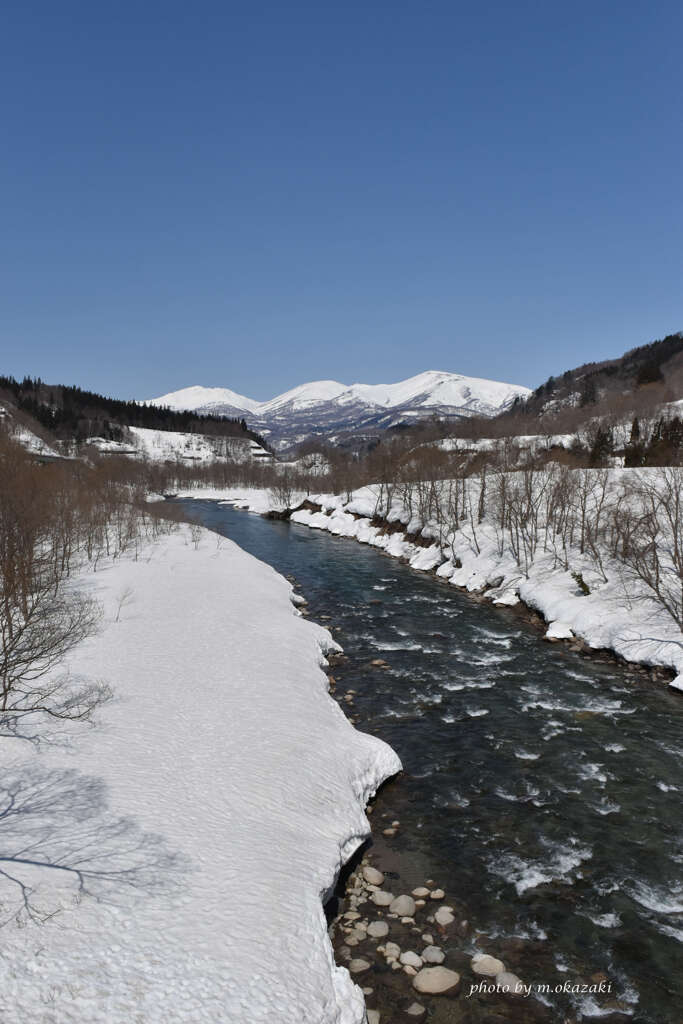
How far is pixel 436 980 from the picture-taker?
25.0ft

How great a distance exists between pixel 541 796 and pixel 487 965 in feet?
17.3

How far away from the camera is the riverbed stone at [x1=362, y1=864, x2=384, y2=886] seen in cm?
965

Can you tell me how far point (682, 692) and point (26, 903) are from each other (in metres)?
21.2

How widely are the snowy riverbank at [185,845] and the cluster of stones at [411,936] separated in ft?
2.57

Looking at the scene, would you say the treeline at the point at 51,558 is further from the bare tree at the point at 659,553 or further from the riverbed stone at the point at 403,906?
the bare tree at the point at 659,553

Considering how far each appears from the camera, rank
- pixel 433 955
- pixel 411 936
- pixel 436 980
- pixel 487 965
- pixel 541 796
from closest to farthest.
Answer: pixel 436 980, pixel 487 965, pixel 433 955, pixel 411 936, pixel 541 796

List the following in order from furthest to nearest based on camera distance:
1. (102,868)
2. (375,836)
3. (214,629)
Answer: (214,629) < (375,836) < (102,868)

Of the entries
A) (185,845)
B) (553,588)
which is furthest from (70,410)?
(185,845)

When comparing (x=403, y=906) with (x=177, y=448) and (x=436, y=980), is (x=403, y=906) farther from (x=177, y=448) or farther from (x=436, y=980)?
(x=177, y=448)

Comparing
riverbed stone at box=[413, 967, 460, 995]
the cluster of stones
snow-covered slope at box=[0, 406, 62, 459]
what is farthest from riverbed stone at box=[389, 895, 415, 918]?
snow-covered slope at box=[0, 406, 62, 459]

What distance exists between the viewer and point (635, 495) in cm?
3466

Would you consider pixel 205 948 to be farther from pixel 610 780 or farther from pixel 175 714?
pixel 610 780

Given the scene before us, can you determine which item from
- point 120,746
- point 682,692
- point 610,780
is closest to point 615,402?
point 682,692

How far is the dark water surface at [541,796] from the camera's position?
335 inches
